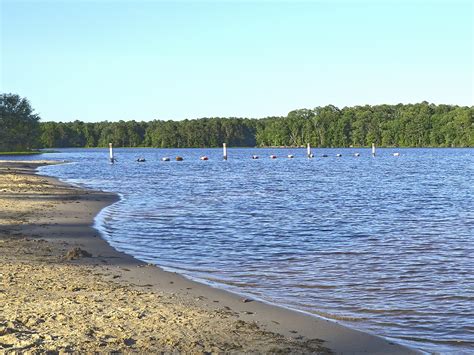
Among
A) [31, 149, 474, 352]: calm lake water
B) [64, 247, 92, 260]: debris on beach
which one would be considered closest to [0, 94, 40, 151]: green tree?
[31, 149, 474, 352]: calm lake water

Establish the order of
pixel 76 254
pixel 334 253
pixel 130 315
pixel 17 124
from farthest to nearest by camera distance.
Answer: pixel 17 124
pixel 334 253
pixel 76 254
pixel 130 315

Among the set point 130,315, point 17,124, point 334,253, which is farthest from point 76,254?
point 17,124

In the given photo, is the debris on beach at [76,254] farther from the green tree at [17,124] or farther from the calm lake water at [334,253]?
the green tree at [17,124]

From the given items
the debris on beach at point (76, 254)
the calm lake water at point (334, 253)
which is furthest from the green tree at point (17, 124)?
the debris on beach at point (76, 254)

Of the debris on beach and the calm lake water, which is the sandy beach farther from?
the calm lake water

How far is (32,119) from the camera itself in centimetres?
15525

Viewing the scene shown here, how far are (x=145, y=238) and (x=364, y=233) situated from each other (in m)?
7.54

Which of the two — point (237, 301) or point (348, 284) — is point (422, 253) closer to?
point (348, 284)

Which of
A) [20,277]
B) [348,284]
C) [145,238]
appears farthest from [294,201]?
[20,277]

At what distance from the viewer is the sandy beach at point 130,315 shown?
26.5ft

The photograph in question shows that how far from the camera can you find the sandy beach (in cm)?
809

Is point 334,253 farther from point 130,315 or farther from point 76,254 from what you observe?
point 130,315

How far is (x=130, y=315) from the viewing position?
942cm

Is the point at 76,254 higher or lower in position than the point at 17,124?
lower
